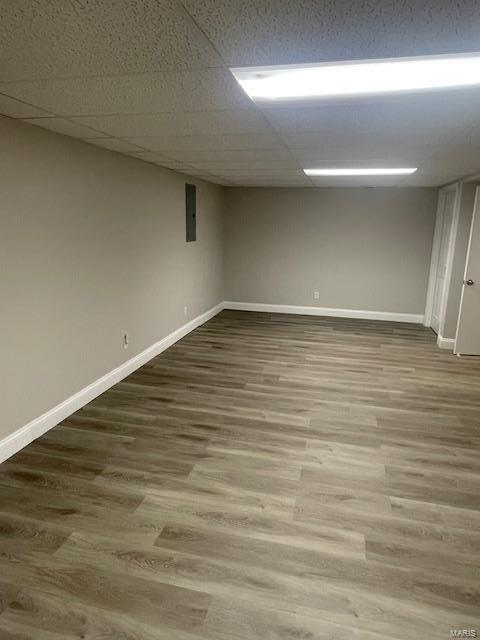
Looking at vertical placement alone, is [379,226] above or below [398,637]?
above

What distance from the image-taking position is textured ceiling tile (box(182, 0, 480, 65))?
112 centimetres

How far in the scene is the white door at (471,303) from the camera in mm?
4926

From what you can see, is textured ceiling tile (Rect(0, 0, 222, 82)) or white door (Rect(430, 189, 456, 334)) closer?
textured ceiling tile (Rect(0, 0, 222, 82))

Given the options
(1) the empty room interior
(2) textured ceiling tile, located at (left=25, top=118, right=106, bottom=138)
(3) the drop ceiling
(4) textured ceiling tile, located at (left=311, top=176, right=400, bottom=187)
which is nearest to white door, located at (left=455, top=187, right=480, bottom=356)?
(1) the empty room interior

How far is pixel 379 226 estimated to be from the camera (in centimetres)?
674

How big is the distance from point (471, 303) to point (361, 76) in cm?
428

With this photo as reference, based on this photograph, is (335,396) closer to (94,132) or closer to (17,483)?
(17,483)

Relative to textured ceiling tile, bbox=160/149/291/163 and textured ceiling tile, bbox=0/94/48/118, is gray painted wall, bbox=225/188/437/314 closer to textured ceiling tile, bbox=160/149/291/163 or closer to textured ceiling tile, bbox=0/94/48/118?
textured ceiling tile, bbox=160/149/291/163

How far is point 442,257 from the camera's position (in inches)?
243

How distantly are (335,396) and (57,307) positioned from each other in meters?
2.55

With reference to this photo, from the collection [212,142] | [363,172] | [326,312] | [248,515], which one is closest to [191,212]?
[363,172]

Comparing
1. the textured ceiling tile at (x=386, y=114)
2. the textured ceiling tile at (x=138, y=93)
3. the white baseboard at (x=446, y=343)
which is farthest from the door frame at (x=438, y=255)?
the textured ceiling tile at (x=138, y=93)

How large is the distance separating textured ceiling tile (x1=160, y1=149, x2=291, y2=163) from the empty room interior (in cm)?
5

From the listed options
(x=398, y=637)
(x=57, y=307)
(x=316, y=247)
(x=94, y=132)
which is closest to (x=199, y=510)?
(x=398, y=637)
